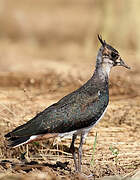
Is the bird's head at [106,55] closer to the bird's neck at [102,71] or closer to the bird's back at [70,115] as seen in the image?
the bird's neck at [102,71]

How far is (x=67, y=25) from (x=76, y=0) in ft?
15.3

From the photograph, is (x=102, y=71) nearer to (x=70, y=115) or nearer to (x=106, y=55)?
(x=106, y=55)

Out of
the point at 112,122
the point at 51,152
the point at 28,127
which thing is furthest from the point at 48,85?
the point at 28,127

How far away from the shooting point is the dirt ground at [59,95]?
5219 mm

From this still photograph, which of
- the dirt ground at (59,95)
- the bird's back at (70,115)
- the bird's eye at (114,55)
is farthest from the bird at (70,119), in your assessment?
the bird's eye at (114,55)

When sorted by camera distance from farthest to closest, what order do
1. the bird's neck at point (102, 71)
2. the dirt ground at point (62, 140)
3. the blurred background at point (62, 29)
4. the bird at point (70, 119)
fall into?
the blurred background at point (62, 29) → the bird's neck at point (102, 71) → the dirt ground at point (62, 140) → the bird at point (70, 119)

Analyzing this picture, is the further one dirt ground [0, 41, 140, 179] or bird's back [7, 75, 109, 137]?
dirt ground [0, 41, 140, 179]

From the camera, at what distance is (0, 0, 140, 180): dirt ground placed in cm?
522

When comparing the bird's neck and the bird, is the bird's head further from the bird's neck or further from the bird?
the bird

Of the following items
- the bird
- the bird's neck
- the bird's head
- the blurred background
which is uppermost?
the blurred background

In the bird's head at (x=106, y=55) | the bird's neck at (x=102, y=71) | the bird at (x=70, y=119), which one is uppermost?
the bird's head at (x=106, y=55)

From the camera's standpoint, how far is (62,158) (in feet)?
18.1

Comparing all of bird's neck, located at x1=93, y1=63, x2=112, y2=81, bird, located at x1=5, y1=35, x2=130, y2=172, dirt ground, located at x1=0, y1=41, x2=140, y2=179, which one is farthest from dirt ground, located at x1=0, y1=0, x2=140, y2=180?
bird's neck, located at x1=93, y1=63, x2=112, y2=81

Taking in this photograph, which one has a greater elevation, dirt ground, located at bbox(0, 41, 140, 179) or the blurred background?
the blurred background
